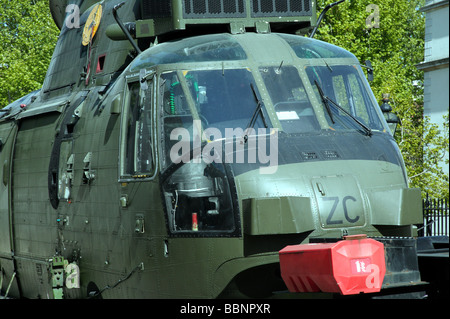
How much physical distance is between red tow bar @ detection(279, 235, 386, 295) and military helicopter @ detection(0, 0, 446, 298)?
1 centimetres

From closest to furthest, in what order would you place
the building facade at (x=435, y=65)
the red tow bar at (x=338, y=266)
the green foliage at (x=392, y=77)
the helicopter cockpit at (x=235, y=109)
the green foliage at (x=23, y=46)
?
the red tow bar at (x=338, y=266), the helicopter cockpit at (x=235, y=109), the green foliage at (x=392, y=77), the building facade at (x=435, y=65), the green foliage at (x=23, y=46)

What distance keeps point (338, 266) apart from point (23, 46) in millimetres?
20589

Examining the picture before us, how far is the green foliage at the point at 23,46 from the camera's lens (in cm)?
2333

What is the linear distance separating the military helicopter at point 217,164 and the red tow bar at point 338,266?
0.05 ft

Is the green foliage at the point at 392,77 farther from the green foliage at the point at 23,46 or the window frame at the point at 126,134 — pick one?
the green foliage at the point at 23,46

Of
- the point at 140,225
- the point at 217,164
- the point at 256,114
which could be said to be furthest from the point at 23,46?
the point at 217,164

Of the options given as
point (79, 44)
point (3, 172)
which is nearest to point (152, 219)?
point (79, 44)

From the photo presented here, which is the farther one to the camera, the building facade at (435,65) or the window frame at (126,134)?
the building facade at (435,65)

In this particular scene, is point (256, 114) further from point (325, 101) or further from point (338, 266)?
point (338, 266)

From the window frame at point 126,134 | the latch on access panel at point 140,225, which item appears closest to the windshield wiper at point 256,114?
the window frame at point 126,134

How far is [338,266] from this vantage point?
571 centimetres

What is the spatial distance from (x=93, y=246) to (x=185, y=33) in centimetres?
237

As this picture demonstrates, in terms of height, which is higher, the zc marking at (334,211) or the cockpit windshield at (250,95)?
the cockpit windshield at (250,95)
